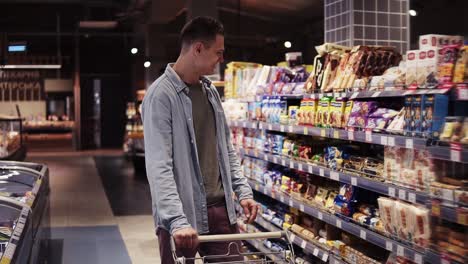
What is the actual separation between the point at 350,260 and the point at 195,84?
2054 millimetres

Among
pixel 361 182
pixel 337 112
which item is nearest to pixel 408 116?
pixel 361 182

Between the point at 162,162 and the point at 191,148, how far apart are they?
0.20m

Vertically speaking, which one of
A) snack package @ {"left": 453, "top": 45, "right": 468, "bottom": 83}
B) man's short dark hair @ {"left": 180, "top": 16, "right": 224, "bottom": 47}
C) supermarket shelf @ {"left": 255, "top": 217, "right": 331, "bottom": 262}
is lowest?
supermarket shelf @ {"left": 255, "top": 217, "right": 331, "bottom": 262}

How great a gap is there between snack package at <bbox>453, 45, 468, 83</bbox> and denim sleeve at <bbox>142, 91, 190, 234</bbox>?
1468 millimetres

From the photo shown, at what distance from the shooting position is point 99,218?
8.87 meters

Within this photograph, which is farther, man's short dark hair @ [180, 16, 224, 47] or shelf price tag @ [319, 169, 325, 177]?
shelf price tag @ [319, 169, 325, 177]

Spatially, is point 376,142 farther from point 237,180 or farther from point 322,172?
point 237,180

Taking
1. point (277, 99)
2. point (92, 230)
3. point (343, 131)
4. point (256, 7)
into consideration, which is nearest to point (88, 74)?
point (256, 7)

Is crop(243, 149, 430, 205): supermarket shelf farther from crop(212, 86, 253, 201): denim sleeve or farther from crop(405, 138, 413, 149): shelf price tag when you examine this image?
crop(212, 86, 253, 201): denim sleeve

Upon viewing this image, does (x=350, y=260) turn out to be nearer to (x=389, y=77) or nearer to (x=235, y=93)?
(x=389, y=77)

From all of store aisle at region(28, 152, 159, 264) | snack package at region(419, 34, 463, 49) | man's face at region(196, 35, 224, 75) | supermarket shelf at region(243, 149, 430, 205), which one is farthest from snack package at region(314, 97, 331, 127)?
store aisle at region(28, 152, 159, 264)

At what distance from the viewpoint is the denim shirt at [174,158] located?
273cm

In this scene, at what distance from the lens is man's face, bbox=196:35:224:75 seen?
9.51 ft

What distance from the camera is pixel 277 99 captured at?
5699 mm
